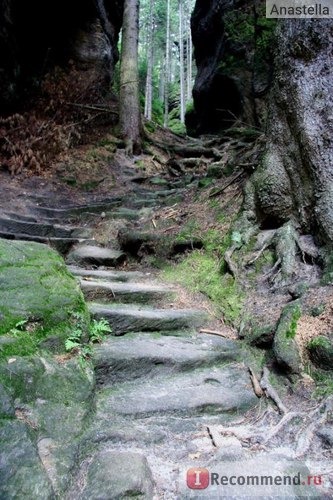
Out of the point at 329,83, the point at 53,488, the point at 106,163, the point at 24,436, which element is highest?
the point at 329,83

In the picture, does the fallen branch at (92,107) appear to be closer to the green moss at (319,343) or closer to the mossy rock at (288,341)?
the mossy rock at (288,341)

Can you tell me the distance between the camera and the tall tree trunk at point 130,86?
10.8 meters

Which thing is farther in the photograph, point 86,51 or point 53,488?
point 86,51

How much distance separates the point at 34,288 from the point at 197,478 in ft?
5.61

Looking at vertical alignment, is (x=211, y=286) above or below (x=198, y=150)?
below

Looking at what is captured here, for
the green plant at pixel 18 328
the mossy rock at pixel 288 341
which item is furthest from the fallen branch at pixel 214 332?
the green plant at pixel 18 328

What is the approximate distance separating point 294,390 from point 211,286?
170 centimetres

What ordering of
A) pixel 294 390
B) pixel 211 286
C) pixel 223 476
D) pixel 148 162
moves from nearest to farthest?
pixel 223 476 → pixel 294 390 → pixel 211 286 → pixel 148 162

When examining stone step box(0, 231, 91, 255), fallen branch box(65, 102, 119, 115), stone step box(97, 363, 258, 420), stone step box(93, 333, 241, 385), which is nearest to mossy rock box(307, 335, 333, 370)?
stone step box(97, 363, 258, 420)

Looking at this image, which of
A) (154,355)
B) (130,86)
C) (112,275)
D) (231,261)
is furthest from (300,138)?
(130,86)

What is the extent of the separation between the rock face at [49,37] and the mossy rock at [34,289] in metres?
6.57

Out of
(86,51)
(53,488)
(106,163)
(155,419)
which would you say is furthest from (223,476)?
(86,51)

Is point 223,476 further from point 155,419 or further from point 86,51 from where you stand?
point 86,51

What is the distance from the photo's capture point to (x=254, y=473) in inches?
84.6
